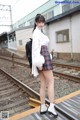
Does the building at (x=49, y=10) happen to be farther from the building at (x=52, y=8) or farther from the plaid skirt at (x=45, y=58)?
the plaid skirt at (x=45, y=58)

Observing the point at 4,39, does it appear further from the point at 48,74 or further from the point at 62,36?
the point at 48,74

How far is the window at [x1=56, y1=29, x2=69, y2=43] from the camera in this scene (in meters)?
17.3

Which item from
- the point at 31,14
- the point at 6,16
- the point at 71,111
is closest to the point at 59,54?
the point at 71,111

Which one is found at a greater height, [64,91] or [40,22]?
[40,22]

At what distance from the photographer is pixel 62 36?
1819 cm

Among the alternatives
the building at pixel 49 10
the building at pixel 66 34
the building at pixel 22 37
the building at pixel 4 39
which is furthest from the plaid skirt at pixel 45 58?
the building at pixel 4 39

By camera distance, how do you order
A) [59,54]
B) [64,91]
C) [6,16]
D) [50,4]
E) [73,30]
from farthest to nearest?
1. [6,16]
2. [50,4]
3. [59,54]
4. [73,30]
5. [64,91]

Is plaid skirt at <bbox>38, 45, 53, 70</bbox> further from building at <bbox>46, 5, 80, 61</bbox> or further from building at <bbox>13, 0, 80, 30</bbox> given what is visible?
building at <bbox>13, 0, 80, 30</bbox>

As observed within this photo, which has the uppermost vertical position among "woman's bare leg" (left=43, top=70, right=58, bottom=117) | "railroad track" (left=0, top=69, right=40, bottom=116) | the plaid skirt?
the plaid skirt

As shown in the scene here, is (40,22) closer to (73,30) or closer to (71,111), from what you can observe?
(71,111)

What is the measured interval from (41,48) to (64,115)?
1291 mm

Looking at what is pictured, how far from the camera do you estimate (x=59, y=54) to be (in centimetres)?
1870

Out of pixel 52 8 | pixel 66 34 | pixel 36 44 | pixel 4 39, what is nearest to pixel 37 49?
pixel 36 44

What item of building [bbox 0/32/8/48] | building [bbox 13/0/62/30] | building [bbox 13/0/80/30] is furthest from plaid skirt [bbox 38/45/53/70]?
building [bbox 0/32/8/48]
